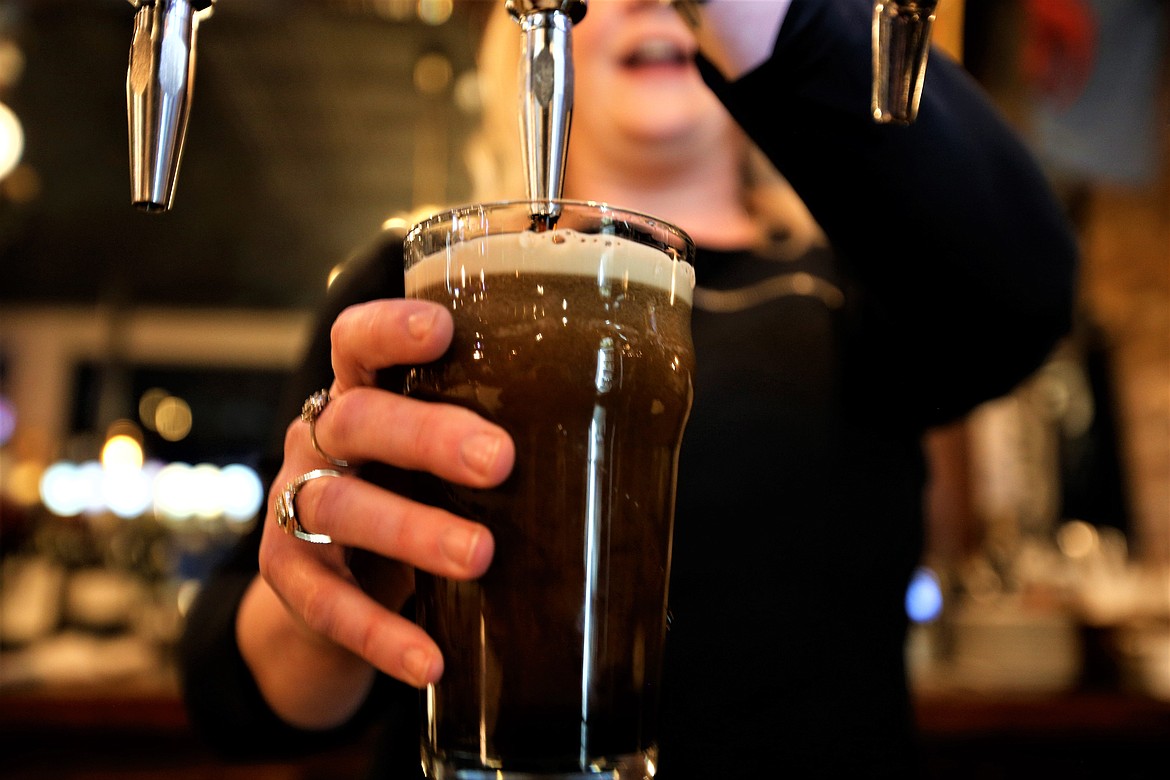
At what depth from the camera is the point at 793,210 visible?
1512 mm

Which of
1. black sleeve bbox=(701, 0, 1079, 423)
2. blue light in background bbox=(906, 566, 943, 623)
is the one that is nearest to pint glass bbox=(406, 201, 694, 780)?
black sleeve bbox=(701, 0, 1079, 423)

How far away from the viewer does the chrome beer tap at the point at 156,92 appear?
422 millimetres

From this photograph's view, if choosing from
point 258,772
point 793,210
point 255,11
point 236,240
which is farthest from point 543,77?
point 236,240

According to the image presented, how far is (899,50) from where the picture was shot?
386 mm

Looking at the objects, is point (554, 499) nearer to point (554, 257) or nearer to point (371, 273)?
point (554, 257)

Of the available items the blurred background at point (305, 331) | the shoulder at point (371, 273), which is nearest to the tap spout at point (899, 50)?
the blurred background at point (305, 331)

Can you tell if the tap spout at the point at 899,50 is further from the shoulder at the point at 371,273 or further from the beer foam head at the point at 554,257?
the shoulder at the point at 371,273

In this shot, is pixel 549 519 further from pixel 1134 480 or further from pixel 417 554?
pixel 1134 480

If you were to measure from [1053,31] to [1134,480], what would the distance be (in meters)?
2.14

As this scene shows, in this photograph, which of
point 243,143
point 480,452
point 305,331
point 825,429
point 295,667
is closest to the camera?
point 480,452

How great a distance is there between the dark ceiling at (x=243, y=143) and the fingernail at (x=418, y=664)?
274cm

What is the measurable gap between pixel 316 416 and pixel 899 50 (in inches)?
14.8

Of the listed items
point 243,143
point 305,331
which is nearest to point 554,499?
point 305,331

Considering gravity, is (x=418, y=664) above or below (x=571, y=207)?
below
